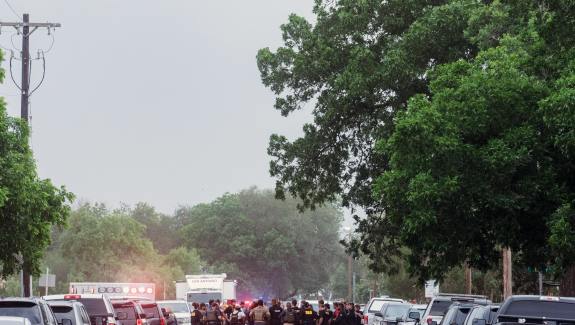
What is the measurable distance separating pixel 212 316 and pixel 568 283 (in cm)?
1569

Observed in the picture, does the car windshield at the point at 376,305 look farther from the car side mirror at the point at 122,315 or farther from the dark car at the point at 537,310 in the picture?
the dark car at the point at 537,310

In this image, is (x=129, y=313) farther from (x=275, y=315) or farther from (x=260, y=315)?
(x=275, y=315)

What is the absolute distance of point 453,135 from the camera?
25984 mm

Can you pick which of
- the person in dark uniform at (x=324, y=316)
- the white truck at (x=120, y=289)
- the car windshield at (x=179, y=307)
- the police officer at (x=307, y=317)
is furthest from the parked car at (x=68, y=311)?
the white truck at (x=120, y=289)

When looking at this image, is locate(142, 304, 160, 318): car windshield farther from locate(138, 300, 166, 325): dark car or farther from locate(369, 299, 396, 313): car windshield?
locate(369, 299, 396, 313): car windshield

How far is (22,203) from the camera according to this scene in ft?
97.1

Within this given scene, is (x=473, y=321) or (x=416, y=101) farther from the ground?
(x=416, y=101)

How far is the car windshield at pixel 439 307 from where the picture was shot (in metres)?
31.3

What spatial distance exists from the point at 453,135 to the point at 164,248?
111 meters

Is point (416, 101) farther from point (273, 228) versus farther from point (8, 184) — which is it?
point (273, 228)

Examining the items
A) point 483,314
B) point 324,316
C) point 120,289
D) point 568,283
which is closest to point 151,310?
point 324,316

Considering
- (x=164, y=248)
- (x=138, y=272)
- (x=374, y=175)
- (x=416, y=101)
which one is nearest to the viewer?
(x=416, y=101)

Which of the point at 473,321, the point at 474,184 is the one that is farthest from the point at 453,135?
the point at 473,321

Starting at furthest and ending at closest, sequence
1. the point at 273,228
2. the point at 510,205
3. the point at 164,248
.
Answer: the point at 164,248 < the point at 273,228 < the point at 510,205
